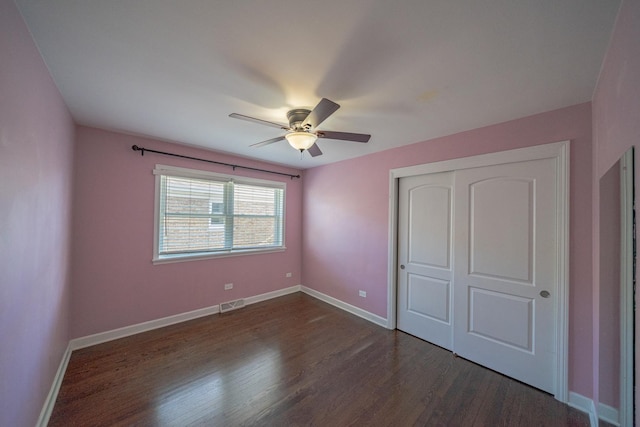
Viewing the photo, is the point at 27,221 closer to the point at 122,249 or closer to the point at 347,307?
the point at 122,249

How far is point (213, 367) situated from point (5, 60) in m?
2.59

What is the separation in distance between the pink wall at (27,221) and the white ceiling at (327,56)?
193 mm

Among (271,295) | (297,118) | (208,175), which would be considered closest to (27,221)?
(297,118)

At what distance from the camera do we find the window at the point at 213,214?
128 inches

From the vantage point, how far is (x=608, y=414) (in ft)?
5.26

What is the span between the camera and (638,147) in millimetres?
918

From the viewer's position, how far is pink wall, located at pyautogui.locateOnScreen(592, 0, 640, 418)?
94cm

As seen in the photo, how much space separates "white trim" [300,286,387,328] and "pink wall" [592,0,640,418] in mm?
2036

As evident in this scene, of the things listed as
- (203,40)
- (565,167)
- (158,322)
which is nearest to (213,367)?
(158,322)

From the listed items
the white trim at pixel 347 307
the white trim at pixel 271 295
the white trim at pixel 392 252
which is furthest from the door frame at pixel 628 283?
the white trim at pixel 271 295

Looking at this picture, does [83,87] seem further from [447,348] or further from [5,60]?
[447,348]

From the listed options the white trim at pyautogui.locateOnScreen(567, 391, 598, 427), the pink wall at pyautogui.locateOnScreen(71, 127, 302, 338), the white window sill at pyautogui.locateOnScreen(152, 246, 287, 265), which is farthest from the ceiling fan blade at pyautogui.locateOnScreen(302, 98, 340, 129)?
the white trim at pyautogui.locateOnScreen(567, 391, 598, 427)

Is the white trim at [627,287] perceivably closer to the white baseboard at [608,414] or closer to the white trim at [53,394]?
the white baseboard at [608,414]

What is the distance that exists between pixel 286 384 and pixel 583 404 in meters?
2.43
